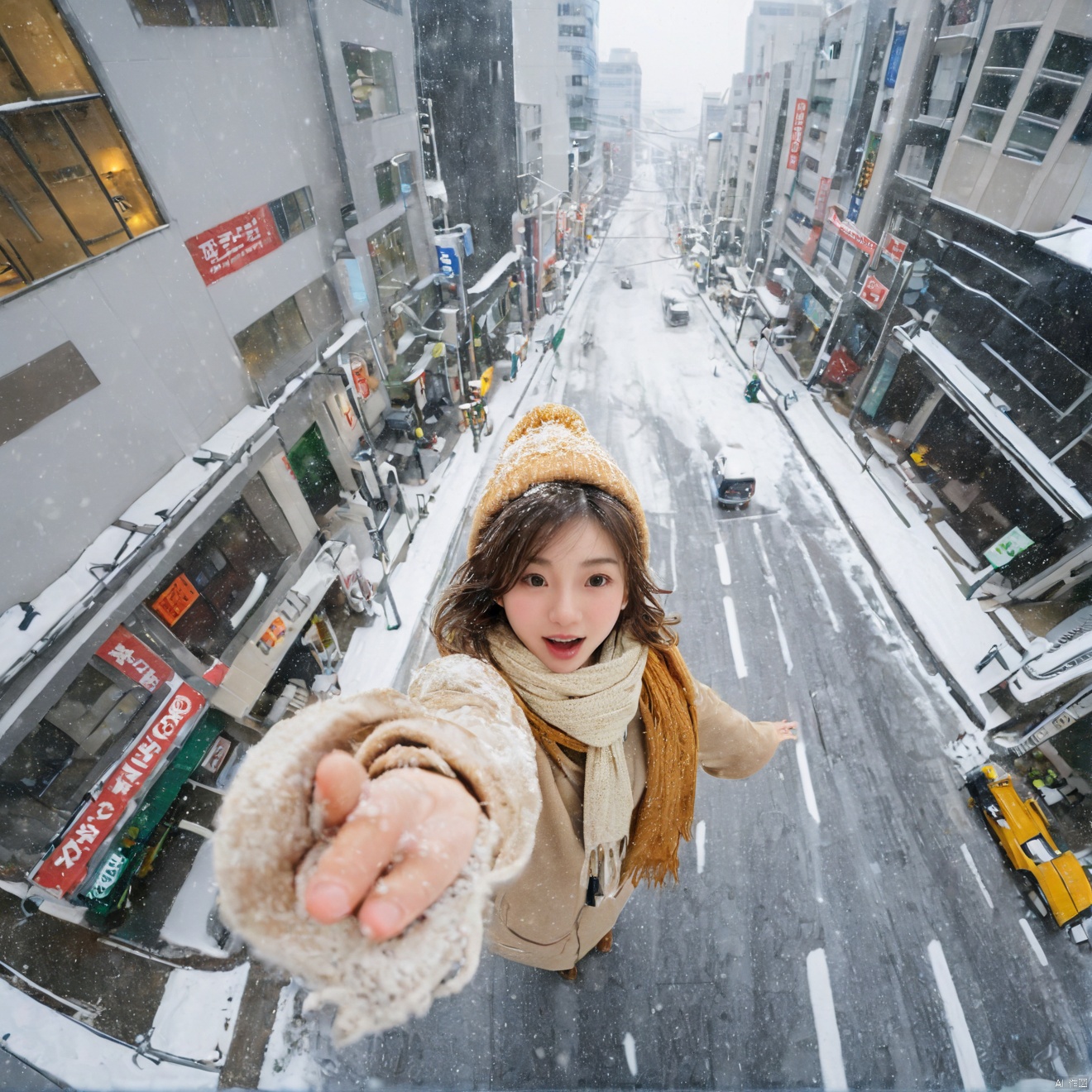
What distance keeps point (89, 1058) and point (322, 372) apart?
33.5 feet

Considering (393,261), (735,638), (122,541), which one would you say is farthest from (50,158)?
(735,638)

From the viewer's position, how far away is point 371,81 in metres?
11.0

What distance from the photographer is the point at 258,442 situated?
26.0 ft

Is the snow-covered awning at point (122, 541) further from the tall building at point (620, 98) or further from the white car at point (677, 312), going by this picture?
the tall building at point (620, 98)

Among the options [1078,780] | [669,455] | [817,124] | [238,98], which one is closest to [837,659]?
[1078,780]

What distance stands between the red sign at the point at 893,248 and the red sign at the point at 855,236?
19.6 inches

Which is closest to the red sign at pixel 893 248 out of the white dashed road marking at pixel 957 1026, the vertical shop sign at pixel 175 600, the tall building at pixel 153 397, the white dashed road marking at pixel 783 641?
the white dashed road marking at pixel 783 641

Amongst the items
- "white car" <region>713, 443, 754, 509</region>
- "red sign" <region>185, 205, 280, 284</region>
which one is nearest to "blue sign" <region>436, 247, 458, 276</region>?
"red sign" <region>185, 205, 280, 284</region>

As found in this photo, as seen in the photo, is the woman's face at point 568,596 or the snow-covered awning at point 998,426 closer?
the woman's face at point 568,596

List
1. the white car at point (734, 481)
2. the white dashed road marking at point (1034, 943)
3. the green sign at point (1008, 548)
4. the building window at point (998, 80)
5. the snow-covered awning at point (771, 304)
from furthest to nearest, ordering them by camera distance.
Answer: the snow-covered awning at point (771, 304)
the white car at point (734, 481)
the building window at point (998, 80)
the green sign at point (1008, 548)
the white dashed road marking at point (1034, 943)

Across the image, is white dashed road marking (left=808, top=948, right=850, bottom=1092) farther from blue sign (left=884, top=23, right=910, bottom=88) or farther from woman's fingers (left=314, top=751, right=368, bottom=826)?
blue sign (left=884, top=23, right=910, bottom=88)

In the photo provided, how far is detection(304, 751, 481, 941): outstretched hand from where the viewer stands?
85 centimetres

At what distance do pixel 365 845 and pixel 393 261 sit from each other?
1524 centimetres

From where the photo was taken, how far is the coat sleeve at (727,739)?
327cm
